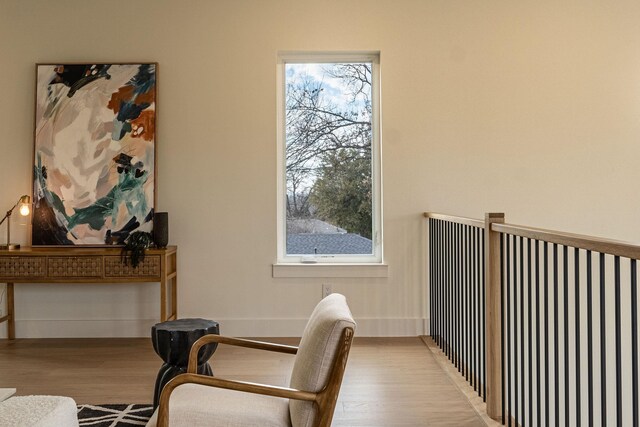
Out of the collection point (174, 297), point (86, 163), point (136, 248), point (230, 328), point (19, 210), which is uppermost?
point (86, 163)

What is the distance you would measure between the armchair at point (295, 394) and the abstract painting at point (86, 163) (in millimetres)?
2754

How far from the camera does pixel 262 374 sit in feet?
12.1

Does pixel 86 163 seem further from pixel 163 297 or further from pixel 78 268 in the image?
pixel 163 297

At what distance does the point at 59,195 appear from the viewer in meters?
4.61

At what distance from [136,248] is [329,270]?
1.46 meters

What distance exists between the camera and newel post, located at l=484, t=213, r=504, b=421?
290 centimetres

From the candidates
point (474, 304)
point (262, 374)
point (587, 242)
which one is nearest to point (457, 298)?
point (474, 304)

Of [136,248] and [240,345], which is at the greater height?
[136,248]

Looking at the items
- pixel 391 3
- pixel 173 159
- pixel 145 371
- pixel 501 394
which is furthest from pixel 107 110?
pixel 501 394

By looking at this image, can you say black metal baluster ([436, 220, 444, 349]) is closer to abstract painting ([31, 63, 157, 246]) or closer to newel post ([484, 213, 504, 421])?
newel post ([484, 213, 504, 421])

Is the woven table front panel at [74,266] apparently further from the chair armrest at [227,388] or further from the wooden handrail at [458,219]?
the chair armrest at [227,388]

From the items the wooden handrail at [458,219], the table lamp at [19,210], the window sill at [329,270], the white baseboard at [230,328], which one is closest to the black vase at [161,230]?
the white baseboard at [230,328]

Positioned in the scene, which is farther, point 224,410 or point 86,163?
point 86,163

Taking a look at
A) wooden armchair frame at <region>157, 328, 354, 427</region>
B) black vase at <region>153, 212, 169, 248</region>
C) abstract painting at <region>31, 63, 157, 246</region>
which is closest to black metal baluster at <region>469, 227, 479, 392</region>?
wooden armchair frame at <region>157, 328, 354, 427</region>
